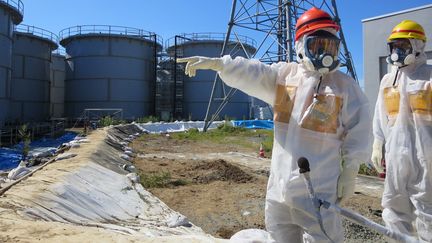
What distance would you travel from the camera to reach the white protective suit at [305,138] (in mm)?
2469

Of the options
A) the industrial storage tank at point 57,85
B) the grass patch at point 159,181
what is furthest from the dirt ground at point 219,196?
the industrial storage tank at point 57,85

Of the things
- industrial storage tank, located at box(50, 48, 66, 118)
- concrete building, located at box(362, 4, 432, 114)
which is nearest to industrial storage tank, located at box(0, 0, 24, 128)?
industrial storage tank, located at box(50, 48, 66, 118)

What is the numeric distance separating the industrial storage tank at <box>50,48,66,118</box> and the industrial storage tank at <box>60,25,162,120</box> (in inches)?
196

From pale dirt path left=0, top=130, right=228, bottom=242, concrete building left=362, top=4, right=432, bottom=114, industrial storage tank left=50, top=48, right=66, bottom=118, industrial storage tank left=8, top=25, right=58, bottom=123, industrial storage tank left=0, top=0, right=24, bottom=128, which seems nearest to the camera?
pale dirt path left=0, top=130, right=228, bottom=242

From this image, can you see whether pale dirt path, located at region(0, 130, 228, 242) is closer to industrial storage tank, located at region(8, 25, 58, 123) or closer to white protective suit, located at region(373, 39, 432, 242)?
white protective suit, located at region(373, 39, 432, 242)

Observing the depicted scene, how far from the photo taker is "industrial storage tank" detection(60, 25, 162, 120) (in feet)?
102

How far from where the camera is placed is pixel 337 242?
2.46m

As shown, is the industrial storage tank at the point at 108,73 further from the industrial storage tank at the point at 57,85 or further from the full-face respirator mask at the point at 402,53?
the full-face respirator mask at the point at 402,53

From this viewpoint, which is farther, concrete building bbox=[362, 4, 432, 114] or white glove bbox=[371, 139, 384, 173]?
concrete building bbox=[362, 4, 432, 114]

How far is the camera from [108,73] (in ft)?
102

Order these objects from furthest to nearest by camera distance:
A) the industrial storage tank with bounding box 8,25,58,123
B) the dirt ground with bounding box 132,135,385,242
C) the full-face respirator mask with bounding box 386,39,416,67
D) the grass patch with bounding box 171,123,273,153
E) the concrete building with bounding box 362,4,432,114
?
the industrial storage tank with bounding box 8,25,58,123 < the grass patch with bounding box 171,123,273,153 < the concrete building with bounding box 362,4,432,114 < the dirt ground with bounding box 132,135,385,242 < the full-face respirator mask with bounding box 386,39,416,67

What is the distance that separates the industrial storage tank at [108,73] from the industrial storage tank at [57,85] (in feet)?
16.3

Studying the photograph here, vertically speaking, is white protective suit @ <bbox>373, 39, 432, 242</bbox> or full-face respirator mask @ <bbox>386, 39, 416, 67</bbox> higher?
full-face respirator mask @ <bbox>386, 39, 416, 67</bbox>

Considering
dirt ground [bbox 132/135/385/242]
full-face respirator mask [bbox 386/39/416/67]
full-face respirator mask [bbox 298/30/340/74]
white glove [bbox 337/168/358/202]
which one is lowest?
dirt ground [bbox 132/135/385/242]
